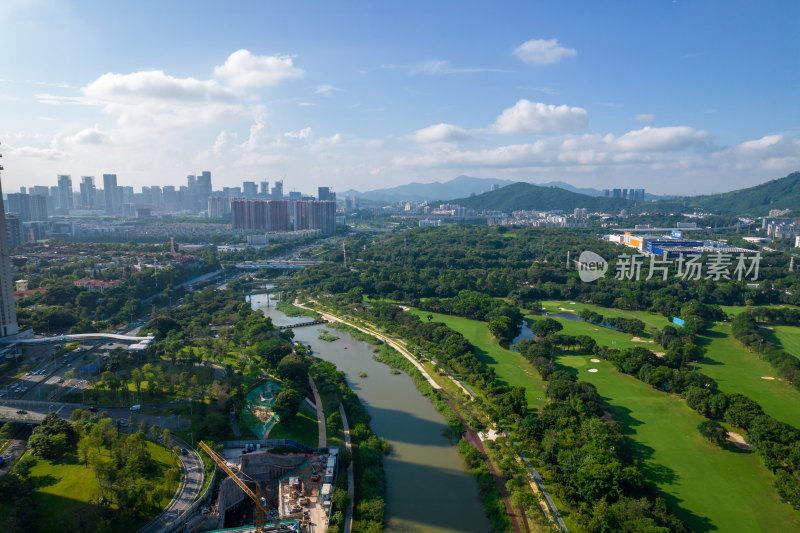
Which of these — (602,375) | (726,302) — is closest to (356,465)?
(602,375)

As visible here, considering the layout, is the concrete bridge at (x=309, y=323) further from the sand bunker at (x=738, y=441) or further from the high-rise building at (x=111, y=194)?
the high-rise building at (x=111, y=194)

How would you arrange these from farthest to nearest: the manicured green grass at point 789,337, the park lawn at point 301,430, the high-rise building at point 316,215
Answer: the high-rise building at point 316,215 < the manicured green grass at point 789,337 < the park lawn at point 301,430

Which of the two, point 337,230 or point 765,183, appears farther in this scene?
point 765,183

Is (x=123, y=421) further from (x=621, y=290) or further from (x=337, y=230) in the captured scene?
(x=337, y=230)

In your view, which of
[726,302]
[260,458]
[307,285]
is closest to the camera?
[260,458]

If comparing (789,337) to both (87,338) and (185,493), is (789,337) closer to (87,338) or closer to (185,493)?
(185,493)

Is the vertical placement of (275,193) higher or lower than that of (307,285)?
higher

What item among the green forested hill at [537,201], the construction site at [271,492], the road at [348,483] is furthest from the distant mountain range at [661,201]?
the construction site at [271,492]
